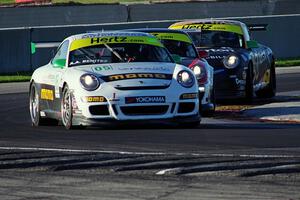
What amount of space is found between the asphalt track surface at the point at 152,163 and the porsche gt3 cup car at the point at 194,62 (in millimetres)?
1426

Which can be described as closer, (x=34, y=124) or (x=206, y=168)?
(x=206, y=168)

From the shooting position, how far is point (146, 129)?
43.5 feet

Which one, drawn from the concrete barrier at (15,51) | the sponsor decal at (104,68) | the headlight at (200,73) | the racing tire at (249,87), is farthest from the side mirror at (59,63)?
the concrete barrier at (15,51)

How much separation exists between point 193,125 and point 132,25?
1626cm

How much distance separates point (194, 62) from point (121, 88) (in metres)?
2.93

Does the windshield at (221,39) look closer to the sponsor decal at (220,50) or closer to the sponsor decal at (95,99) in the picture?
the sponsor decal at (220,50)

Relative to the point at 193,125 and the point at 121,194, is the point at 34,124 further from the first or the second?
the point at 121,194

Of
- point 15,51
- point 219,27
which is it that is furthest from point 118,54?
point 15,51

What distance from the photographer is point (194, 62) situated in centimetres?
1559

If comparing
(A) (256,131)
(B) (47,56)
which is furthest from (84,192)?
(B) (47,56)

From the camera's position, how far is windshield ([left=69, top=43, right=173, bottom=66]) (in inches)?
550

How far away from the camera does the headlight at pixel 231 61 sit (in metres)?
17.4

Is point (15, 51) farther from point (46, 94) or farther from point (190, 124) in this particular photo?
point (190, 124)

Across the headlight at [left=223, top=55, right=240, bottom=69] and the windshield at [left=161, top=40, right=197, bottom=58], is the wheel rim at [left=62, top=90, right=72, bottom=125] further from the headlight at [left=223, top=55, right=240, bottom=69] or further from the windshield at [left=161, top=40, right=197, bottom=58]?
the headlight at [left=223, top=55, right=240, bottom=69]
